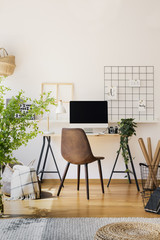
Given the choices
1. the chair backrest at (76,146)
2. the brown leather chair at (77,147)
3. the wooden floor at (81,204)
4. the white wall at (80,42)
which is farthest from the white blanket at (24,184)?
the white wall at (80,42)

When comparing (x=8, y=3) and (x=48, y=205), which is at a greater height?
(x=8, y=3)

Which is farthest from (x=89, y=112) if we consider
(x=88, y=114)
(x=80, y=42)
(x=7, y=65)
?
(x=7, y=65)

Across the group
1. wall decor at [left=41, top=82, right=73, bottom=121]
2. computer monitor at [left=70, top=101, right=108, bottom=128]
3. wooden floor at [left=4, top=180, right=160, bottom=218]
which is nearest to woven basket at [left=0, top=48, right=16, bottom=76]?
wall decor at [left=41, top=82, right=73, bottom=121]

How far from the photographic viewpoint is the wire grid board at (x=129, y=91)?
411 centimetres

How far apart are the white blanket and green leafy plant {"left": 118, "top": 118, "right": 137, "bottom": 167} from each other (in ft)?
4.17

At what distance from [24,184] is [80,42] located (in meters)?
2.19

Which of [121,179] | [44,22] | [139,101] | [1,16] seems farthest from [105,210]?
[1,16]

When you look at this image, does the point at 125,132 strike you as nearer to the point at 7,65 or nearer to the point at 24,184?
the point at 24,184

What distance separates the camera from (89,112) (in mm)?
3896

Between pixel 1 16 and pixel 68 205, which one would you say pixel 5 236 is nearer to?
pixel 68 205

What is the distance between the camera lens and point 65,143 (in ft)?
10.8

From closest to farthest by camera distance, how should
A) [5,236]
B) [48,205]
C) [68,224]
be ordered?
[5,236], [68,224], [48,205]

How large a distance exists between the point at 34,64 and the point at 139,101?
160cm

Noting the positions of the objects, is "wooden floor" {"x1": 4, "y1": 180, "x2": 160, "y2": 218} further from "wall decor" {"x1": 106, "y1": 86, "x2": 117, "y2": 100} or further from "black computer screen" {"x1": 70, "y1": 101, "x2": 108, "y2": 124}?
"wall decor" {"x1": 106, "y1": 86, "x2": 117, "y2": 100}
